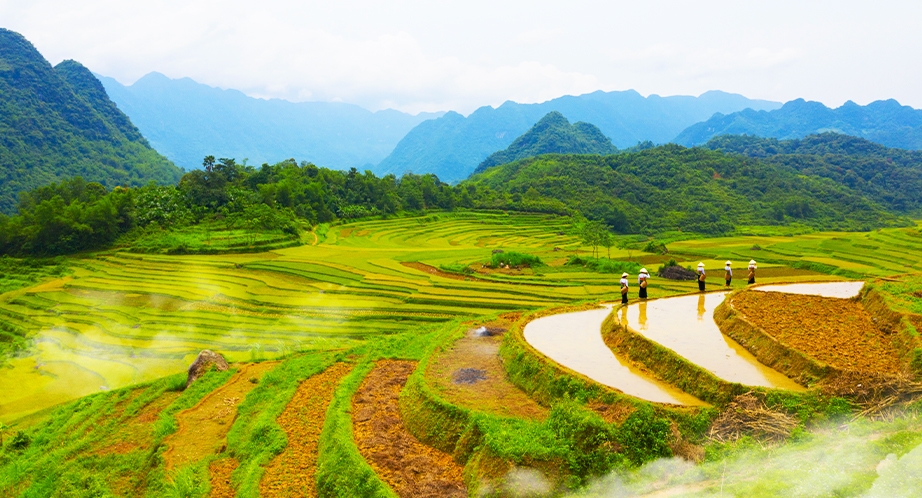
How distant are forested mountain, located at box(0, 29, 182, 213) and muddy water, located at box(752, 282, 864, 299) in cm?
8732

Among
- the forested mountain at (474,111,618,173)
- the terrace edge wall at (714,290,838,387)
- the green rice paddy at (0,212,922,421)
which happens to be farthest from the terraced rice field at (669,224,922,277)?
the forested mountain at (474,111,618,173)

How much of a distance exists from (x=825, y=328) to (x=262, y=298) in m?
26.3

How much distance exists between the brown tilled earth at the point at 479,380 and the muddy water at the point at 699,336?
10.8 ft

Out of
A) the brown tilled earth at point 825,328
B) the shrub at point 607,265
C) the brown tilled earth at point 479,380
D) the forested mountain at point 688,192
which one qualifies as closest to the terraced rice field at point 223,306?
the shrub at point 607,265

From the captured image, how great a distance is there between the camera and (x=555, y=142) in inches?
5886

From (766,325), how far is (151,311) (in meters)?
29.1

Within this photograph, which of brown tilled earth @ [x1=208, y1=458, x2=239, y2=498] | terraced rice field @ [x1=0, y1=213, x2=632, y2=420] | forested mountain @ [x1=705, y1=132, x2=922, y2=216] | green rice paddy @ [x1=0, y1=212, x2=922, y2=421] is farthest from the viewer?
forested mountain @ [x1=705, y1=132, x2=922, y2=216]

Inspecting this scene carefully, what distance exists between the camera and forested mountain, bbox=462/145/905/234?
72.6 metres

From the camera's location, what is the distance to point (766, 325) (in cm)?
1180

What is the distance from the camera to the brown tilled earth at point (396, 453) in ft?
28.5

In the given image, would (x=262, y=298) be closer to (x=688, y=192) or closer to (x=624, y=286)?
(x=624, y=286)

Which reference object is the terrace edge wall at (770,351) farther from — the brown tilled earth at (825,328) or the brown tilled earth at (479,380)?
the brown tilled earth at (479,380)

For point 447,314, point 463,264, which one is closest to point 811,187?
point 463,264

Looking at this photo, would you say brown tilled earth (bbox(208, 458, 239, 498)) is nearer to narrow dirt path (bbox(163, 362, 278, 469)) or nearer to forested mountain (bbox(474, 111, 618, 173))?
narrow dirt path (bbox(163, 362, 278, 469))
